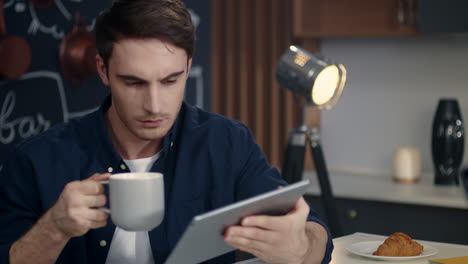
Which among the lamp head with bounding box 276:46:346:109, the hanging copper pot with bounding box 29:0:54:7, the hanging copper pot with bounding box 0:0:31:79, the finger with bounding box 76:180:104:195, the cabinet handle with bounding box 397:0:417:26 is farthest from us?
the cabinet handle with bounding box 397:0:417:26

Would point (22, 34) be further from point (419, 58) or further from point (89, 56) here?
point (419, 58)

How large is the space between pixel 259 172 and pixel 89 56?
1.00m

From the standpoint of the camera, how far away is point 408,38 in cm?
334

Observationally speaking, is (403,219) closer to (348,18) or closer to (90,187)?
(348,18)

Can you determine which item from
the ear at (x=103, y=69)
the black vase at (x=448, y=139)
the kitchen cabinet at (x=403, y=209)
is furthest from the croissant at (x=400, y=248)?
the black vase at (x=448, y=139)

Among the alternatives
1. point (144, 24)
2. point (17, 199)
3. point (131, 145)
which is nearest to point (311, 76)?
point (131, 145)

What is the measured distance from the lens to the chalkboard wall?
2.21 m

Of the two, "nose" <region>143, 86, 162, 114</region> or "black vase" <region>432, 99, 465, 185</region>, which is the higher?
"nose" <region>143, 86, 162, 114</region>

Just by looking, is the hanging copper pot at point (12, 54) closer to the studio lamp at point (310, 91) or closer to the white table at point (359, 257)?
the studio lamp at point (310, 91)

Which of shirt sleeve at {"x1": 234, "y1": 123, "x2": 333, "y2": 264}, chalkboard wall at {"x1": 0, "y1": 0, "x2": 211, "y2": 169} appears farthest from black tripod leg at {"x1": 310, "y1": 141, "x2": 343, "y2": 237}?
shirt sleeve at {"x1": 234, "y1": 123, "x2": 333, "y2": 264}

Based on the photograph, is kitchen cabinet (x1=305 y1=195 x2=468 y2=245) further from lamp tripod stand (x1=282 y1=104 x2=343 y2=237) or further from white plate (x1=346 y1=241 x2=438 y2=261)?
white plate (x1=346 y1=241 x2=438 y2=261)

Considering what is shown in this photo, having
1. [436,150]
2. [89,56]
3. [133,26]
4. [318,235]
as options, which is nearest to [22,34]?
[89,56]

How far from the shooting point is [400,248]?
1.49 m

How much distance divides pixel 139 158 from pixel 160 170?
2.6 inches
